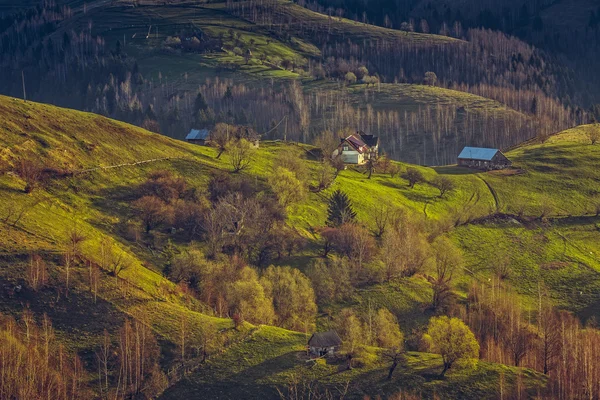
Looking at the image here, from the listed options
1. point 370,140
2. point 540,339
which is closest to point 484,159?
point 370,140

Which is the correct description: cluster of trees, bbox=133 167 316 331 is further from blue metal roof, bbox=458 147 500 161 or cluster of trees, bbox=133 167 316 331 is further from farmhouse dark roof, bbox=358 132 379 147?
blue metal roof, bbox=458 147 500 161

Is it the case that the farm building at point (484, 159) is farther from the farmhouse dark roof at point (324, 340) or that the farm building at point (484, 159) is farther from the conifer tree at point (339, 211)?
the farmhouse dark roof at point (324, 340)

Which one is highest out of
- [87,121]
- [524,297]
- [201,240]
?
[87,121]

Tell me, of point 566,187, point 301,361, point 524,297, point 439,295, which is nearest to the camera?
point 301,361

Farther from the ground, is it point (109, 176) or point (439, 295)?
point (109, 176)

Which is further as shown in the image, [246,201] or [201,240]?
[246,201]

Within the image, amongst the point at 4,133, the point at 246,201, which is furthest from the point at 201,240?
the point at 4,133

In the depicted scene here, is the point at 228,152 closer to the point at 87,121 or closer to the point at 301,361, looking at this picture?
the point at 87,121
